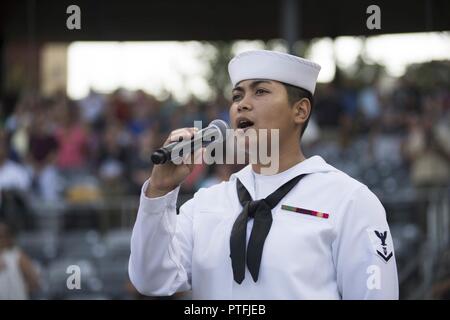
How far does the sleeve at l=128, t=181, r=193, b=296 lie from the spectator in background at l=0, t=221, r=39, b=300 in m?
5.40

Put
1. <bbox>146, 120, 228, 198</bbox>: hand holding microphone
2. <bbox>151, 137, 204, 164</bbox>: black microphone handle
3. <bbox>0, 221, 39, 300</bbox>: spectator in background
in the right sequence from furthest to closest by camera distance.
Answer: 1. <bbox>0, 221, 39, 300</bbox>: spectator in background
2. <bbox>146, 120, 228, 198</bbox>: hand holding microphone
3. <bbox>151, 137, 204, 164</bbox>: black microphone handle

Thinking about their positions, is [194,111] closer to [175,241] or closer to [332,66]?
[332,66]

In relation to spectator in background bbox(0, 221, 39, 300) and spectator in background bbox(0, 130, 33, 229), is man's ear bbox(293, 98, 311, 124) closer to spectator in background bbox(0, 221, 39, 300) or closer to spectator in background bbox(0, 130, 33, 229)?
spectator in background bbox(0, 221, 39, 300)

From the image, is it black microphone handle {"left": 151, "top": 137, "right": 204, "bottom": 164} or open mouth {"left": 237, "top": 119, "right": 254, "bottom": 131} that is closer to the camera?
black microphone handle {"left": 151, "top": 137, "right": 204, "bottom": 164}

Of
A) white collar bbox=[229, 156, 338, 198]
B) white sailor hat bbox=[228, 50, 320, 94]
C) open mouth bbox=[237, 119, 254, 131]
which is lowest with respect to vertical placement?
white collar bbox=[229, 156, 338, 198]

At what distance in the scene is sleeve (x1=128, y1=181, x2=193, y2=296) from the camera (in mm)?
3879

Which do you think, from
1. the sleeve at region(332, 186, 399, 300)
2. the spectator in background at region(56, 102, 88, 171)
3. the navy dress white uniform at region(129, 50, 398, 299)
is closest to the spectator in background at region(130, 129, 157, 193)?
the spectator in background at region(56, 102, 88, 171)

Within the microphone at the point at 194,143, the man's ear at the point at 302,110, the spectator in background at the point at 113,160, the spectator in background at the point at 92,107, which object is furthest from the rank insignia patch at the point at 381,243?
the spectator in background at the point at 92,107

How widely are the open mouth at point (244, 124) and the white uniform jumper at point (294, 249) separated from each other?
0.28 m

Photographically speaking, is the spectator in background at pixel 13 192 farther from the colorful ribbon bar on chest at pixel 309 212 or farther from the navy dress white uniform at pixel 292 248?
the colorful ribbon bar on chest at pixel 309 212

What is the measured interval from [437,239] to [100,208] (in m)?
3.77

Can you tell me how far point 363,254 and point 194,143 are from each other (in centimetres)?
81

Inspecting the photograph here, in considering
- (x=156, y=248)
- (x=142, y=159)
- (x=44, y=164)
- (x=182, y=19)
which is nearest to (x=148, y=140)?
(x=142, y=159)

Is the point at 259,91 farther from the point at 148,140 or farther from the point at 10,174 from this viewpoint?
the point at 148,140
